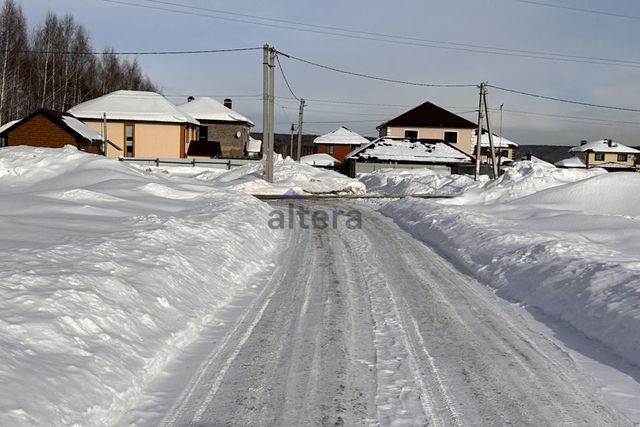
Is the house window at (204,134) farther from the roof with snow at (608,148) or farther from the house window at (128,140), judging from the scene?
the roof with snow at (608,148)

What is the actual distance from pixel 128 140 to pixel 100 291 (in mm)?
56194

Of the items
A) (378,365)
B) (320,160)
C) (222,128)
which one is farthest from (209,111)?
(378,365)

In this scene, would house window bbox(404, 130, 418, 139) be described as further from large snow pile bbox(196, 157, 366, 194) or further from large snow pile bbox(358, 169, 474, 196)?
large snow pile bbox(196, 157, 366, 194)

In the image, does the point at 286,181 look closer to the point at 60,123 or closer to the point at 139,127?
the point at 60,123

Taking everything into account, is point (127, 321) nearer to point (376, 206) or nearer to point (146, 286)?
point (146, 286)

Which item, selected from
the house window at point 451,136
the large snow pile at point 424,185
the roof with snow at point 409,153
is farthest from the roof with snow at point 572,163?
the large snow pile at point 424,185

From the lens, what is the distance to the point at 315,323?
7.91 m

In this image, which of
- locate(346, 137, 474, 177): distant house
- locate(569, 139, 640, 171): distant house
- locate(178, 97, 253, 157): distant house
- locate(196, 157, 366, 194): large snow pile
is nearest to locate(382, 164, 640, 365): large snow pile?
locate(196, 157, 366, 194): large snow pile

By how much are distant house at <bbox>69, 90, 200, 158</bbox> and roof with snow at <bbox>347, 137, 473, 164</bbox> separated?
17.3 m

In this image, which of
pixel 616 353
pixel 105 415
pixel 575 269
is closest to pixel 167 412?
pixel 105 415

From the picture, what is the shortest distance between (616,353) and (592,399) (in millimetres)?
1633

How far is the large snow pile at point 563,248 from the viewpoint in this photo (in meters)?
8.08

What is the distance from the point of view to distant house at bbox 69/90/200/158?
196 ft

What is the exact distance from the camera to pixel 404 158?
56562 millimetres
